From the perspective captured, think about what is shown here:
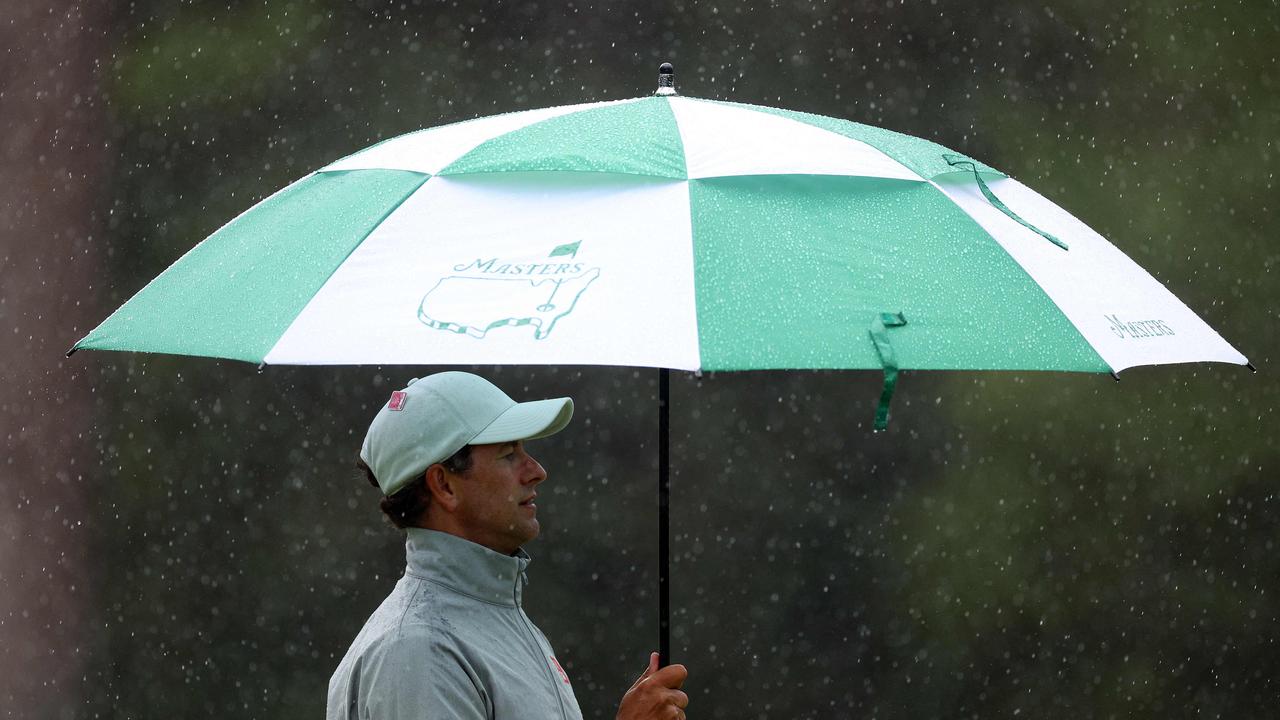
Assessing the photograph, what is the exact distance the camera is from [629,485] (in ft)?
17.5

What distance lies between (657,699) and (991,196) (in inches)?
43.9

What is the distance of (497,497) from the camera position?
2.68 meters

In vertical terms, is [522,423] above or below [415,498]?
above

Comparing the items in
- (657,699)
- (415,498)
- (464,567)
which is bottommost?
(657,699)

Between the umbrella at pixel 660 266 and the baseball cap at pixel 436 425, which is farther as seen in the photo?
the baseball cap at pixel 436 425

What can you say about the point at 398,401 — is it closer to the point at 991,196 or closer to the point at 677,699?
the point at 677,699

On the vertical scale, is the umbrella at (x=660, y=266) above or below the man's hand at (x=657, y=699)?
above

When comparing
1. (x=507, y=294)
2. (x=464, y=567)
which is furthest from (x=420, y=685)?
(x=507, y=294)

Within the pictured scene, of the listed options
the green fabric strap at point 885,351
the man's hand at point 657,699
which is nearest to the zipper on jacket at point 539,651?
the man's hand at point 657,699

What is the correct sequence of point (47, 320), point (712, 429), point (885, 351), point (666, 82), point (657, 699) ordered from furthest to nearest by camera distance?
1. point (47, 320)
2. point (712, 429)
3. point (666, 82)
4. point (657, 699)
5. point (885, 351)

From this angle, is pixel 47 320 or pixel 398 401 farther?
pixel 47 320

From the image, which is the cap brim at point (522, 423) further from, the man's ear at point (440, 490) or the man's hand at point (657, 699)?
the man's hand at point (657, 699)

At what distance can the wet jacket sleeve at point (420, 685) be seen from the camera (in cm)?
236

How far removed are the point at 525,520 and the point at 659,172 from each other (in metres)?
0.67
